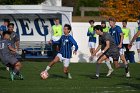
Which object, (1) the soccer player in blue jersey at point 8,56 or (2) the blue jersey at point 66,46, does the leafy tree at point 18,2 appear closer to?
(2) the blue jersey at point 66,46

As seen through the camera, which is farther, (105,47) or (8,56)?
(105,47)

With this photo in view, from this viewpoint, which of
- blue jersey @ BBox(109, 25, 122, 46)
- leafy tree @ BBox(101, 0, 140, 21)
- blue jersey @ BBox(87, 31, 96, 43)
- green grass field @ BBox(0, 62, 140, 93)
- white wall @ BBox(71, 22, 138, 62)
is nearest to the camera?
green grass field @ BBox(0, 62, 140, 93)

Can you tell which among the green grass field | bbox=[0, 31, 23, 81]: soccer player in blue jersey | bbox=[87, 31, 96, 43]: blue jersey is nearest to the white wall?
bbox=[87, 31, 96, 43]: blue jersey

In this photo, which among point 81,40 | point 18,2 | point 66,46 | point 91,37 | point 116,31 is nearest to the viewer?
point 66,46

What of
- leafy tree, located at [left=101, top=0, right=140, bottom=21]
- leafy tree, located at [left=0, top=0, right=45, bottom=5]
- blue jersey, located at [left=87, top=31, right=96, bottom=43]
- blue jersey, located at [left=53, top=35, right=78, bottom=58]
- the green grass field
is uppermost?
leafy tree, located at [left=0, top=0, right=45, bottom=5]

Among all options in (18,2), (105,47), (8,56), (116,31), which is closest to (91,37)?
(116,31)

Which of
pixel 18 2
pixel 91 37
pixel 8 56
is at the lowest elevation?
pixel 91 37

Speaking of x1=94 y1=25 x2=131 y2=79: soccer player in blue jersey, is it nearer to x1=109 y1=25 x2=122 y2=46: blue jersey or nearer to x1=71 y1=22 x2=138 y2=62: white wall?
x1=109 y1=25 x2=122 y2=46: blue jersey

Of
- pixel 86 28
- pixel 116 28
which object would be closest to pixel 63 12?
pixel 86 28

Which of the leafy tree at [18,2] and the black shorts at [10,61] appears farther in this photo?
the leafy tree at [18,2]

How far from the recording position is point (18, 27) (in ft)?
106

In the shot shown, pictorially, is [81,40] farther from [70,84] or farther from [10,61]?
[70,84]

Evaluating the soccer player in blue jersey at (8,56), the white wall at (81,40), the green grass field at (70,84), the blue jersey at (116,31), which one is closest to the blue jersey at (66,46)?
the green grass field at (70,84)

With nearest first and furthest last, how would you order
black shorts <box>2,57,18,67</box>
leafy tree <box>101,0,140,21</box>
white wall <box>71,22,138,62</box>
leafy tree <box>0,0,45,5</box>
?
black shorts <box>2,57,18,67</box> < white wall <box>71,22,138,62</box> < leafy tree <box>0,0,45,5</box> < leafy tree <box>101,0,140,21</box>
